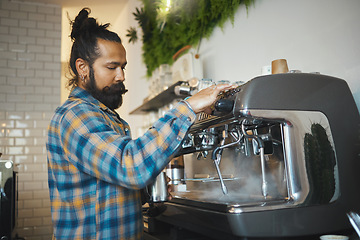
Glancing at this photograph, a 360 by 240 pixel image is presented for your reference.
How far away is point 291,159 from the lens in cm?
113

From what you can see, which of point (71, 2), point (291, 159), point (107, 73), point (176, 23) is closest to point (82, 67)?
point (107, 73)

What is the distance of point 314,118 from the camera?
3.87ft

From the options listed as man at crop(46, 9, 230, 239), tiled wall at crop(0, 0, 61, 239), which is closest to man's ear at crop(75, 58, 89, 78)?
man at crop(46, 9, 230, 239)

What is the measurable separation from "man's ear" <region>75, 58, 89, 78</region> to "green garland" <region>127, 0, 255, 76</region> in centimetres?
112

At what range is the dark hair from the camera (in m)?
1.32

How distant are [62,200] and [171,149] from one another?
44 centimetres

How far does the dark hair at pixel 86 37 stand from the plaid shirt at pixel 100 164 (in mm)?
139

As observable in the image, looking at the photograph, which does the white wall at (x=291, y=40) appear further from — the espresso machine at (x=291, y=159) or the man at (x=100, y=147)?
the man at (x=100, y=147)

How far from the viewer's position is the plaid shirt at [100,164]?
1.02 m

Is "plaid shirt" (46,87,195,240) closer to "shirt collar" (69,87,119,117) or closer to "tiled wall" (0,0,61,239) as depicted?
"shirt collar" (69,87,119,117)

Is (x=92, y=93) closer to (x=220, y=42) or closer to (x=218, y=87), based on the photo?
(x=218, y=87)

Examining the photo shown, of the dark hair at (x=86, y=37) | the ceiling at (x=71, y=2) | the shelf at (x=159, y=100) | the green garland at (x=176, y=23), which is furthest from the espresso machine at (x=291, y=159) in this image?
the ceiling at (x=71, y=2)

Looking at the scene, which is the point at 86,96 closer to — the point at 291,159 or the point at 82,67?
the point at 82,67

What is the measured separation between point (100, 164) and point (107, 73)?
40 cm
